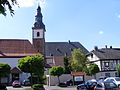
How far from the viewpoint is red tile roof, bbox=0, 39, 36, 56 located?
5609 cm

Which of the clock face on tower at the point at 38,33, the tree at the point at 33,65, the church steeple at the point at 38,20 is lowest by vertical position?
the tree at the point at 33,65

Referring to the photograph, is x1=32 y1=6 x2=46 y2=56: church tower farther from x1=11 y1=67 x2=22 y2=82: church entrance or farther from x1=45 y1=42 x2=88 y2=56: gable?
x1=11 y1=67 x2=22 y2=82: church entrance

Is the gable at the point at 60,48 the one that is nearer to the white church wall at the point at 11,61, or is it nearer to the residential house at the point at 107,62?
the white church wall at the point at 11,61

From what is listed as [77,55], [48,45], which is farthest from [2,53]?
[48,45]

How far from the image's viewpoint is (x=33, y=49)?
191 ft

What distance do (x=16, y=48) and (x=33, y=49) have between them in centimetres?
476

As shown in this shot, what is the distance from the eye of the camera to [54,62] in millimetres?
63906

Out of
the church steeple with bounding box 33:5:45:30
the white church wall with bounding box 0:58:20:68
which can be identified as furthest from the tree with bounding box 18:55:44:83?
the church steeple with bounding box 33:5:45:30

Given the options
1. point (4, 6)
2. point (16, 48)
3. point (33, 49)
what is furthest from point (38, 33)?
point (4, 6)

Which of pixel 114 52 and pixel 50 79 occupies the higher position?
pixel 114 52

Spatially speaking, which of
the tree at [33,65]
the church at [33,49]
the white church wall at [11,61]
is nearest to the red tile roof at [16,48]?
the church at [33,49]

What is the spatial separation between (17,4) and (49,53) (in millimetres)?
67829

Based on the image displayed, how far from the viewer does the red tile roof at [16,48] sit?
184 ft

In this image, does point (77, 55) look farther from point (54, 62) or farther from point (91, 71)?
point (54, 62)
